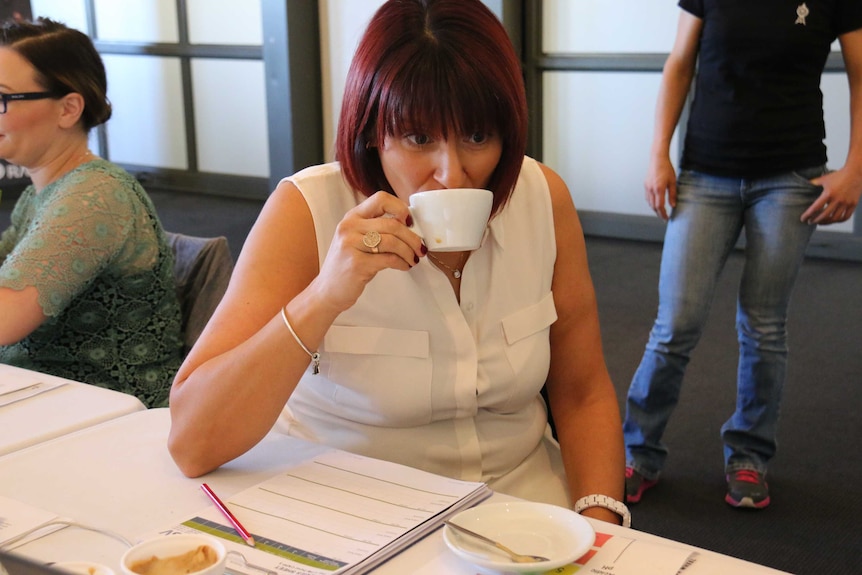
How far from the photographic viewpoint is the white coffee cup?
1.11 metres

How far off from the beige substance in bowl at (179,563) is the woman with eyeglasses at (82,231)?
99cm

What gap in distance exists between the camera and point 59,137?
197 cm

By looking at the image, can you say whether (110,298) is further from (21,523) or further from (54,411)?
(21,523)

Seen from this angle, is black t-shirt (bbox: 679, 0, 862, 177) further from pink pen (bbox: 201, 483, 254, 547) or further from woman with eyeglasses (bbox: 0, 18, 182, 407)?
pink pen (bbox: 201, 483, 254, 547)

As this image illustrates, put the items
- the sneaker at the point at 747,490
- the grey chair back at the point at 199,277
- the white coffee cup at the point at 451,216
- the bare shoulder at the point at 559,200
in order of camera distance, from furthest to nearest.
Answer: the sneaker at the point at 747,490 → the grey chair back at the point at 199,277 → the bare shoulder at the point at 559,200 → the white coffee cup at the point at 451,216

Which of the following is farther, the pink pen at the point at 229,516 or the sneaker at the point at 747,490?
the sneaker at the point at 747,490

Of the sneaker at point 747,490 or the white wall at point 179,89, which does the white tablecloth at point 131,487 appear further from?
the white wall at point 179,89

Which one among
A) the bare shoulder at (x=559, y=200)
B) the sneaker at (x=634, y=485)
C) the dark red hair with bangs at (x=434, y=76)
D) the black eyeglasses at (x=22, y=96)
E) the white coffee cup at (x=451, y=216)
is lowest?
the sneaker at (x=634, y=485)

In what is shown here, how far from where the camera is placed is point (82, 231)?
1788 mm

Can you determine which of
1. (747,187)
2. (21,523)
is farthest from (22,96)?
(747,187)

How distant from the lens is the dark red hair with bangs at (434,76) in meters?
1.26

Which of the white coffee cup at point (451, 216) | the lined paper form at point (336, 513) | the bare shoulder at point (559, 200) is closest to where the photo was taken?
the lined paper form at point (336, 513)

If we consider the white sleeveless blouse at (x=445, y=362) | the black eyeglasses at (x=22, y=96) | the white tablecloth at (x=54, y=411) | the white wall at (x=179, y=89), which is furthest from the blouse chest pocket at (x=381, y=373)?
the white wall at (x=179, y=89)

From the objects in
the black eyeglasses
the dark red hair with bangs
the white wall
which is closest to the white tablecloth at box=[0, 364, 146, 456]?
the dark red hair with bangs
